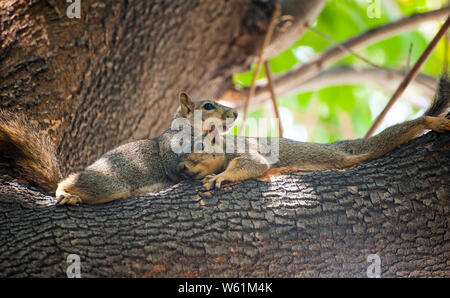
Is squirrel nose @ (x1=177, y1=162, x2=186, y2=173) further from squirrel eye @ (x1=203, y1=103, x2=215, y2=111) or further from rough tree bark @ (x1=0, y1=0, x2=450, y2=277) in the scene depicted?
squirrel eye @ (x1=203, y1=103, x2=215, y2=111)

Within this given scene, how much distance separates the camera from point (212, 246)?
196cm

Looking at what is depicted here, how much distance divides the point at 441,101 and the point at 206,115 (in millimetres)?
1534

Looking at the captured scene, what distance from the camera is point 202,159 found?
257 centimetres

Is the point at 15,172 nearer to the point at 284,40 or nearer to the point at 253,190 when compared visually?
the point at 253,190

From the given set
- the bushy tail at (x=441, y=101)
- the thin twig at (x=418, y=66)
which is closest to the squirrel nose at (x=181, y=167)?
the bushy tail at (x=441, y=101)

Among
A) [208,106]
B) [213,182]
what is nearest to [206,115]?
[208,106]

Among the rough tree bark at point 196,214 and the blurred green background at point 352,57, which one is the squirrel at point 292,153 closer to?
the rough tree bark at point 196,214

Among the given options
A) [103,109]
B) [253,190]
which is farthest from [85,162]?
[253,190]

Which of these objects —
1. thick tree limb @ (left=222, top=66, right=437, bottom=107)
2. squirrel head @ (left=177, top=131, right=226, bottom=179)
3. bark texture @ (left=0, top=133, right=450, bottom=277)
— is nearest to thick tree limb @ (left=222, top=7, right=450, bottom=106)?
thick tree limb @ (left=222, top=66, right=437, bottom=107)

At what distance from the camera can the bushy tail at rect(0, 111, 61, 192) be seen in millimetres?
2357

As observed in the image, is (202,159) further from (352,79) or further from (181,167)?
(352,79)

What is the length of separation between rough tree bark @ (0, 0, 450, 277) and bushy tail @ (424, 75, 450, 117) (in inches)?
16.3

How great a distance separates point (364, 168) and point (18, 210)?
1.82 meters
